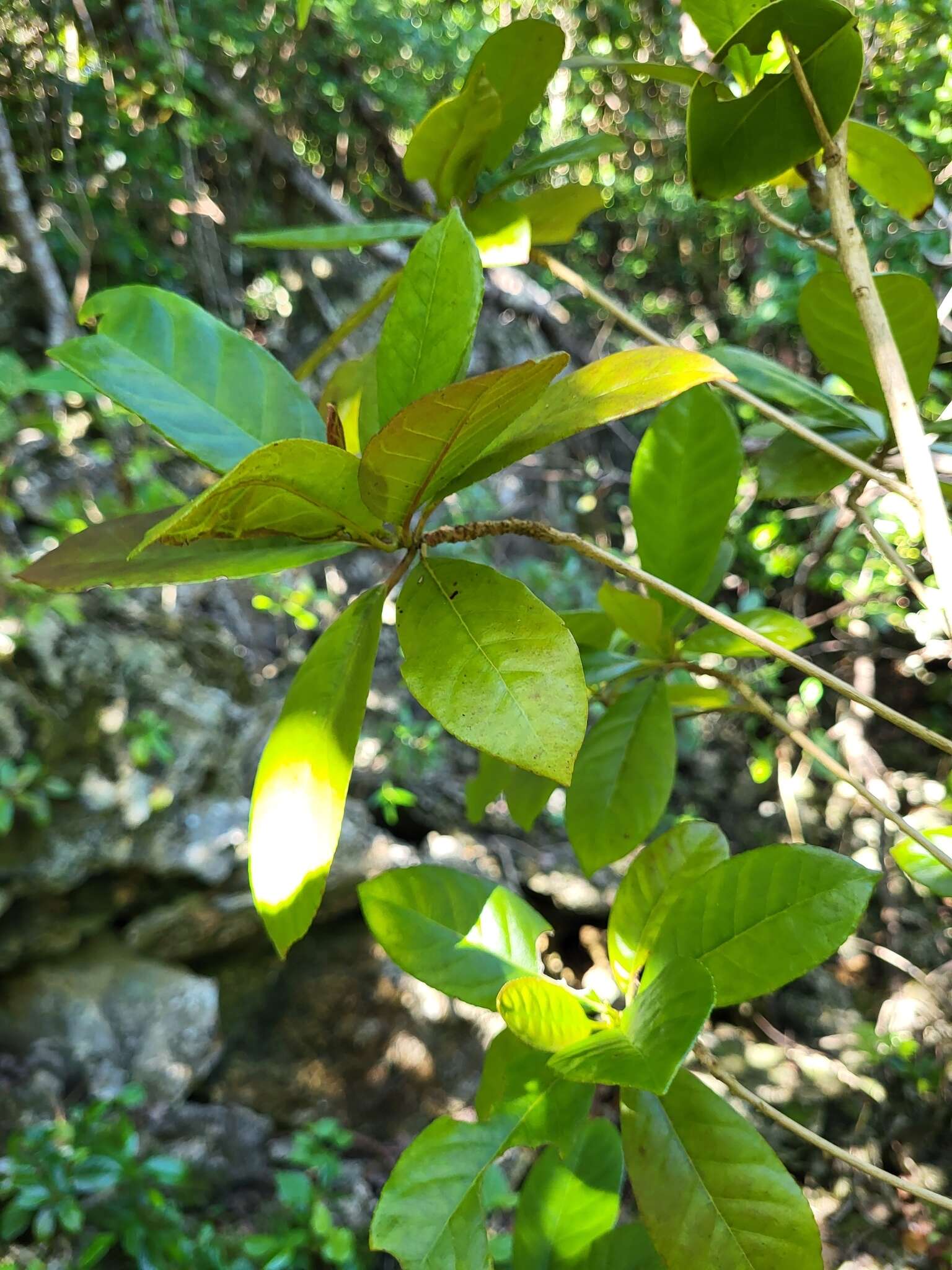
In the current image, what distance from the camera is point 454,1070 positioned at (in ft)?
6.81

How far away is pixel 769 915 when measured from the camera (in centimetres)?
43

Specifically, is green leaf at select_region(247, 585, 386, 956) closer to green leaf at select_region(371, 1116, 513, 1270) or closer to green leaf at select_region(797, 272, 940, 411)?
green leaf at select_region(371, 1116, 513, 1270)

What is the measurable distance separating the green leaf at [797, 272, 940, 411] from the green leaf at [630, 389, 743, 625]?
9cm

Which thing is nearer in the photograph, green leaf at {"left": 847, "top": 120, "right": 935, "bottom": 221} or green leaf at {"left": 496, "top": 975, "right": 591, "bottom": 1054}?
green leaf at {"left": 496, "top": 975, "right": 591, "bottom": 1054}

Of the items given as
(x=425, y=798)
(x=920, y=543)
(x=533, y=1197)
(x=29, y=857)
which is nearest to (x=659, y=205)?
(x=920, y=543)

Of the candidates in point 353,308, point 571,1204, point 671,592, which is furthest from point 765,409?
A: point 353,308

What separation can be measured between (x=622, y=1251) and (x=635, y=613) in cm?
45

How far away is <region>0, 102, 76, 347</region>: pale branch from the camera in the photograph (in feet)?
5.84

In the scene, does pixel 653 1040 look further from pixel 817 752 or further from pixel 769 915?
pixel 817 752

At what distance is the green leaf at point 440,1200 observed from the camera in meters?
0.35

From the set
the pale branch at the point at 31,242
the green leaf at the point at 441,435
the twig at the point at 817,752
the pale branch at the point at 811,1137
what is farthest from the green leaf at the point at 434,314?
the pale branch at the point at 31,242

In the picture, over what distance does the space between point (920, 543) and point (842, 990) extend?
4.75 feet

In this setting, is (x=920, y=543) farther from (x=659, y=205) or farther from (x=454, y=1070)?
(x=659, y=205)

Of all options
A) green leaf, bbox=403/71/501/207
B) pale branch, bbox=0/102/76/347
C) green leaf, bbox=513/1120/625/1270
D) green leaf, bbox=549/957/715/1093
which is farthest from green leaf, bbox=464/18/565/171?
pale branch, bbox=0/102/76/347
